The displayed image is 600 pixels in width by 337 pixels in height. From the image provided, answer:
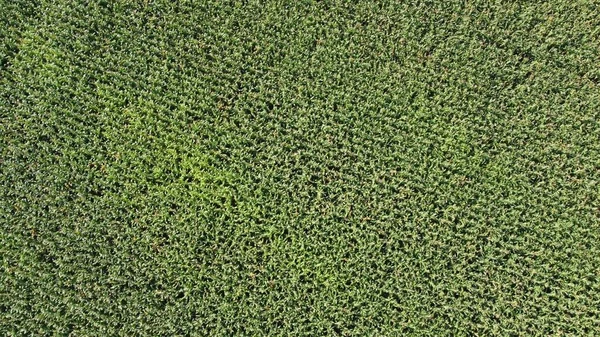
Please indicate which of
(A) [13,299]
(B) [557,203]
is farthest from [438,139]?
(A) [13,299]

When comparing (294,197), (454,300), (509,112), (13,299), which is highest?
(509,112)

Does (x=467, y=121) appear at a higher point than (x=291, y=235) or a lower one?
higher

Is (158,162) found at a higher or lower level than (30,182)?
higher

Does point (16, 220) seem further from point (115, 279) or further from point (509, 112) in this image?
point (509, 112)

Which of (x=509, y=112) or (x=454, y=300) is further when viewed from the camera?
(x=509, y=112)

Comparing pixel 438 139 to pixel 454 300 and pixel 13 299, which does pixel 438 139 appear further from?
pixel 13 299

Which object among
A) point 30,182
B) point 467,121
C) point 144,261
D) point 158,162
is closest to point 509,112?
point 467,121
